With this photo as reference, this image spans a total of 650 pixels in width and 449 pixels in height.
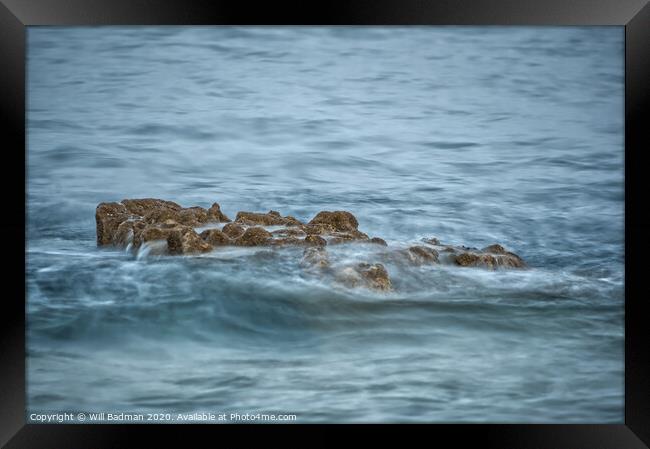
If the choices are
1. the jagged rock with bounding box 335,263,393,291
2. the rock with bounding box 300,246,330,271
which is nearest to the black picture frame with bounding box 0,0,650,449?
the jagged rock with bounding box 335,263,393,291

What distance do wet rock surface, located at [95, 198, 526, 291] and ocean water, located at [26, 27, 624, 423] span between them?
0.10m

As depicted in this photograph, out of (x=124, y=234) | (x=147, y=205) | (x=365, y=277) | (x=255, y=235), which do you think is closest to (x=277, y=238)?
(x=255, y=235)

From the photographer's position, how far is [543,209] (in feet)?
21.9

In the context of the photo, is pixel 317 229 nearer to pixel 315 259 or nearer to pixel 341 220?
pixel 341 220

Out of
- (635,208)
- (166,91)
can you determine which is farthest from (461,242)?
(166,91)

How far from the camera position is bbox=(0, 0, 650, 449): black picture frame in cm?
588

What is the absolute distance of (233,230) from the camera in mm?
7031

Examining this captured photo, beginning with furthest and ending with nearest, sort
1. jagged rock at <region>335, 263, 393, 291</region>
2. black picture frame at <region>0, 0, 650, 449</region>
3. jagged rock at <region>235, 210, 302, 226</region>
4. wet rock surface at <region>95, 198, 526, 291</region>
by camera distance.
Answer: jagged rock at <region>235, 210, 302, 226</region> → wet rock surface at <region>95, 198, 526, 291</region> → jagged rock at <region>335, 263, 393, 291</region> → black picture frame at <region>0, 0, 650, 449</region>

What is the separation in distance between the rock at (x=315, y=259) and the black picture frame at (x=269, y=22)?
130 cm

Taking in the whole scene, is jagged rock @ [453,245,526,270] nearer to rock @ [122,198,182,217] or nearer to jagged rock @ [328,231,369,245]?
jagged rock @ [328,231,369,245]

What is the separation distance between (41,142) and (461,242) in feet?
10.6

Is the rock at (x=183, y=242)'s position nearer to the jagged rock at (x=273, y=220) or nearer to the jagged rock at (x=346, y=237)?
the jagged rock at (x=273, y=220)

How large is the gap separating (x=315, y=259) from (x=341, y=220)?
1.30 feet

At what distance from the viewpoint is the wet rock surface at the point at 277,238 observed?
6.66m
